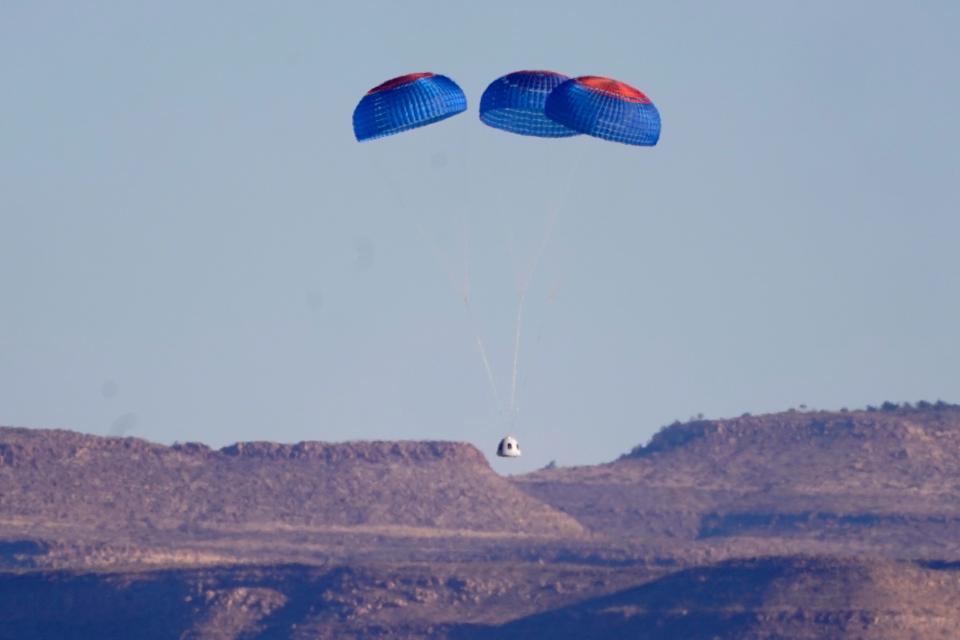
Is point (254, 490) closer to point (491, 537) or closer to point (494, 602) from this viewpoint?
point (491, 537)

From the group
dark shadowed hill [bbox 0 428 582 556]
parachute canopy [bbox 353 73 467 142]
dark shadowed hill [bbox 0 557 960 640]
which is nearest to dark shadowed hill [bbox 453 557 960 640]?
dark shadowed hill [bbox 0 557 960 640]

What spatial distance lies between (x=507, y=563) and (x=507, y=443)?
99.2ft

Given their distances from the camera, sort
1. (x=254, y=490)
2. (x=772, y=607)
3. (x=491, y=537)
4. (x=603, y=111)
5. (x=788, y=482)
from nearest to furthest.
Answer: (x=603, y=111) < (x=772, y=607) < (x=491, y=537) < (x=254, y=490) < (x=788, y=482)

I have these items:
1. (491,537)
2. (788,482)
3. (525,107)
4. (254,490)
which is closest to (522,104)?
(525,107)

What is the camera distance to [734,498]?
415 ft

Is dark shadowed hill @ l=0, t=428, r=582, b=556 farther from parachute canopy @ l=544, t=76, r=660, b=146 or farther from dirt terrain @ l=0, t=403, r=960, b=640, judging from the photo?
parachute canopy @ l=544, t=76, r=660, b=146

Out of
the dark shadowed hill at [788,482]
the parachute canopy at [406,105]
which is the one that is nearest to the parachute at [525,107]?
the parachute canopy at [406,105]

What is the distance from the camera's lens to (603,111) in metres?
69.4

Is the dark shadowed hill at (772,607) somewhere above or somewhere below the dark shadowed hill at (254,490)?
below

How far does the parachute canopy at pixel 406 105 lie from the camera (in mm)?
69375

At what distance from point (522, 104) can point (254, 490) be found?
4995cm

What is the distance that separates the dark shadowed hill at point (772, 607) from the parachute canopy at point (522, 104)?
20472 millimetres

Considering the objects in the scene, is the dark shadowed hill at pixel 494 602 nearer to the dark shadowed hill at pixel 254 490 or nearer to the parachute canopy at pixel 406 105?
the dark shadowed hill at pixel 254 490

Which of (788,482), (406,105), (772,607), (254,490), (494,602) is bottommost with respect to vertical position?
(772,607)
